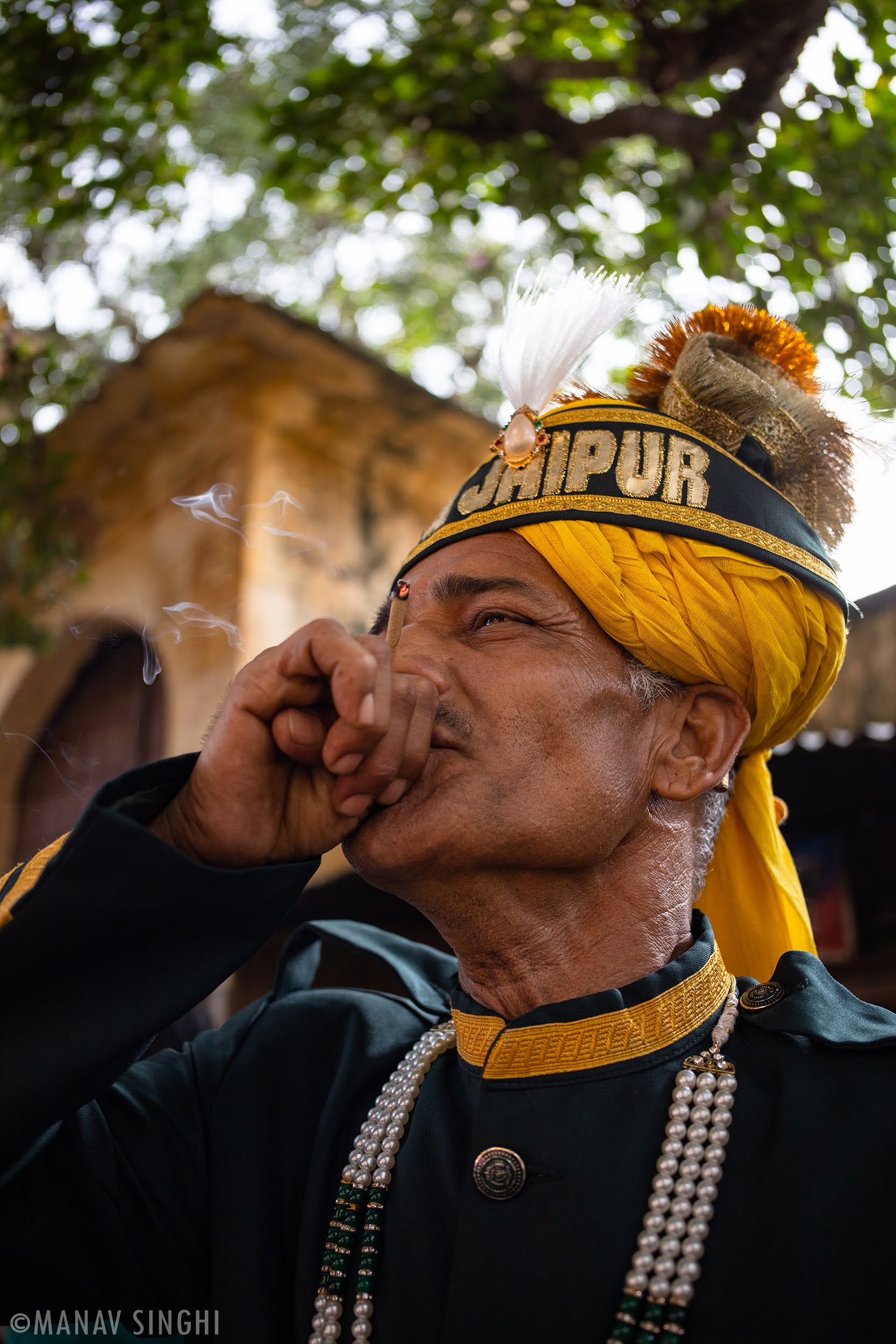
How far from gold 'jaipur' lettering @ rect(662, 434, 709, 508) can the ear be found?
39 cm

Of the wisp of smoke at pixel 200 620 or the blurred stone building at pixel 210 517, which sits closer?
the wisp of smoke at pixel 200 620

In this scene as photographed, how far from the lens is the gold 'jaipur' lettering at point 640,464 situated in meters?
2.26

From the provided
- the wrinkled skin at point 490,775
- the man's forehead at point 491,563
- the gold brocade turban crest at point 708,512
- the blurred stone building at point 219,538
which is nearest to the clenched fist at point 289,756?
the wrinkled skin at point 490,775

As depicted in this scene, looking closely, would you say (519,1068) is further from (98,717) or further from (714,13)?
(98,717)

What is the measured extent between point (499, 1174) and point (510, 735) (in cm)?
73

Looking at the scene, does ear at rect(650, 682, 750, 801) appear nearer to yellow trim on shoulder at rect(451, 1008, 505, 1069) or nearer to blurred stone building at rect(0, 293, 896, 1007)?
yellow trim on shoulder at rect(451, 1008, 505, 1069)

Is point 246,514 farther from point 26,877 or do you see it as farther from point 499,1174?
point 499,1174

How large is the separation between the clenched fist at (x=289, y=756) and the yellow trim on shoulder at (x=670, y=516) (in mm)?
574

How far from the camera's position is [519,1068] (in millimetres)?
1917

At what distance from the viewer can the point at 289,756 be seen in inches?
72.1

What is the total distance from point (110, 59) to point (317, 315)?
5.98 meters

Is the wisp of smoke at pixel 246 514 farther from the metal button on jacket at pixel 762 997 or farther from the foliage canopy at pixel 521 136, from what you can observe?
the metal button on jacket at pixel 762 997

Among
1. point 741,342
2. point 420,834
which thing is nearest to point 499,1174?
point 420,834

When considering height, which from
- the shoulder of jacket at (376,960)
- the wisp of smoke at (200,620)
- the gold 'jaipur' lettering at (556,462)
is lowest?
the wisp of smoke at (200,620)
